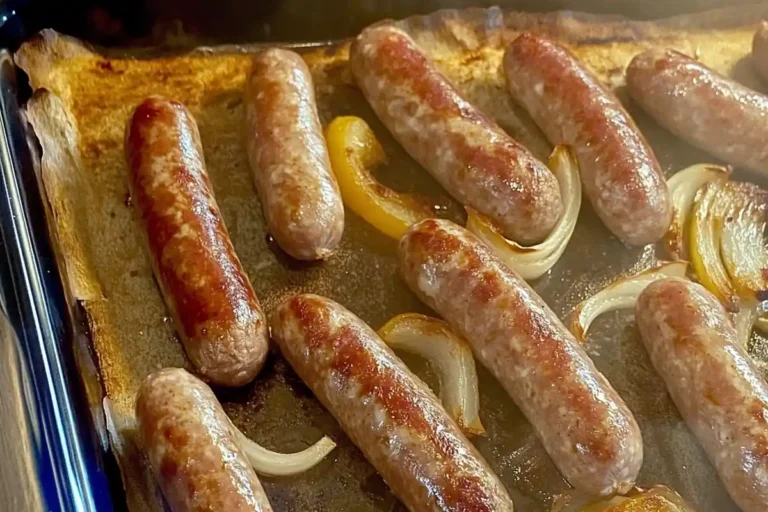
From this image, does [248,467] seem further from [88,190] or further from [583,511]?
[88,190]

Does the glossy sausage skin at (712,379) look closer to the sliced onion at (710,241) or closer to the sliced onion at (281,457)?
the sliced onion at (710,241)

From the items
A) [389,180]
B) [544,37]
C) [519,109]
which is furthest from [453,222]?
[544,37]

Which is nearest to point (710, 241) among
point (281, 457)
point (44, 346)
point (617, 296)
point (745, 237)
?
point (745, 237)

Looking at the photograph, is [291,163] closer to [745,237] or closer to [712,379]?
[712,379]

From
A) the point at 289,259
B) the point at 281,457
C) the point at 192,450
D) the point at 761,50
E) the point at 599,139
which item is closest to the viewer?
the point at 192,450

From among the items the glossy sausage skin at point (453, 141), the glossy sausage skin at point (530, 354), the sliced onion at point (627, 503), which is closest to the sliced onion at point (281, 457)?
the glossy sausage skin at point (530, 354)

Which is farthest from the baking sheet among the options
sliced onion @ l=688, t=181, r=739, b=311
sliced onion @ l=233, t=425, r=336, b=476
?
sliced onion @ l=688, t=181, r=739, b=311
